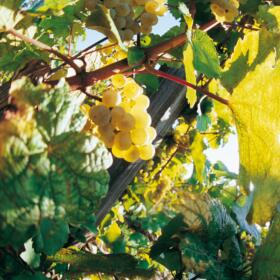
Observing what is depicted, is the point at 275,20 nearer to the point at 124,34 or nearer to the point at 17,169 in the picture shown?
the point at 124,34

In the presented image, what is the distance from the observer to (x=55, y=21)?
1008 millimetres

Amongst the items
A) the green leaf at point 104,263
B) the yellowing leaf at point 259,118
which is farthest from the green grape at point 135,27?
the green leaf at point 104,263

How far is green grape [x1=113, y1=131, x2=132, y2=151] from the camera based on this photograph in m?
0.75

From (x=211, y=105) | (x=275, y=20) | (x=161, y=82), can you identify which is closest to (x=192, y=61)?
(x=275, y=20)

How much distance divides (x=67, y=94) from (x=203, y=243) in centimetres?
47

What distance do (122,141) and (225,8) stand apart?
40 cm

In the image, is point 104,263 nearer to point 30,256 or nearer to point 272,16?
point 30,256

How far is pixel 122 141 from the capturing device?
745mm

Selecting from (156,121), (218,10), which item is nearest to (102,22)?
(218,10)

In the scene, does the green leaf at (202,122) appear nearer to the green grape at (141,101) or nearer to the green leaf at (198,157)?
the green leaf at (198,157)

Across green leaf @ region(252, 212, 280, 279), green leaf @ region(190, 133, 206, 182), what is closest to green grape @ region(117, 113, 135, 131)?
green leaf @ region(252, 212, 280, 279)

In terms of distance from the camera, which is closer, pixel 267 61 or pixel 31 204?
pixel 31 204

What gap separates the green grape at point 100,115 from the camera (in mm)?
729

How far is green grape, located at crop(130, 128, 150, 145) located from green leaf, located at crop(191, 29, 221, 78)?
0.17 meters
